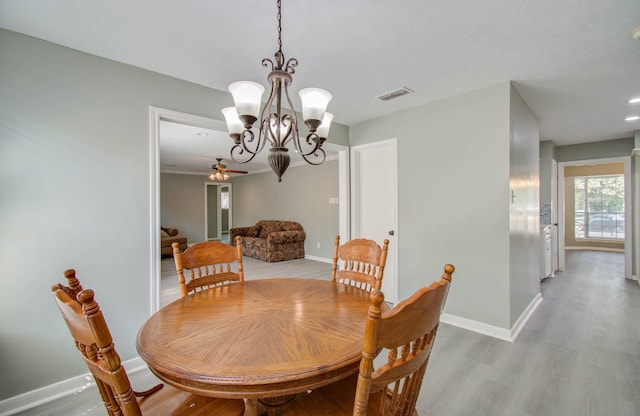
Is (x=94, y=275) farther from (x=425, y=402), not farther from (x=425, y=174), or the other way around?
(x=425, y=174)

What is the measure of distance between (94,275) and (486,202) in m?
3.42

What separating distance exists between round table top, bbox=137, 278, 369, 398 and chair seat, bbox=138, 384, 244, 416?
26cm

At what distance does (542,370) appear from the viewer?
7.09 feet

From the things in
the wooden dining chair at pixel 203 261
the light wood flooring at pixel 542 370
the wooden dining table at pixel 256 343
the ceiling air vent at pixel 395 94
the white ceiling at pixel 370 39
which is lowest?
the light wood flooring at pixel 542 370

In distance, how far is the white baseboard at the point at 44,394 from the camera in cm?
175

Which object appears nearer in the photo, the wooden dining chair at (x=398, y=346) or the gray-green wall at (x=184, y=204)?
the wooden dining chair at (x=398, y=346)

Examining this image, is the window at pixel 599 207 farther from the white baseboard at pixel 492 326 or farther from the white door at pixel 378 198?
the white door at pixel 378 198

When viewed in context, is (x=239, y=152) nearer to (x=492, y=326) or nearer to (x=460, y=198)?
(x=460, y=198)

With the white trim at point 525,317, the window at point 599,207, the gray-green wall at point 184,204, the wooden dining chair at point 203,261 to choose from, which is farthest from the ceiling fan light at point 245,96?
the window at point 599,207

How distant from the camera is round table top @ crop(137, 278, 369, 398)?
2.86ft

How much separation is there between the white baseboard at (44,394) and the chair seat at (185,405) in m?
1.32

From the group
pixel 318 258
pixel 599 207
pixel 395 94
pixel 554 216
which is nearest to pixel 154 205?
pixel 395 94

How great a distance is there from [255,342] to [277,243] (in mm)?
5409

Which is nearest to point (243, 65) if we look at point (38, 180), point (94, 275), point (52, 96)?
point (52, 96)
